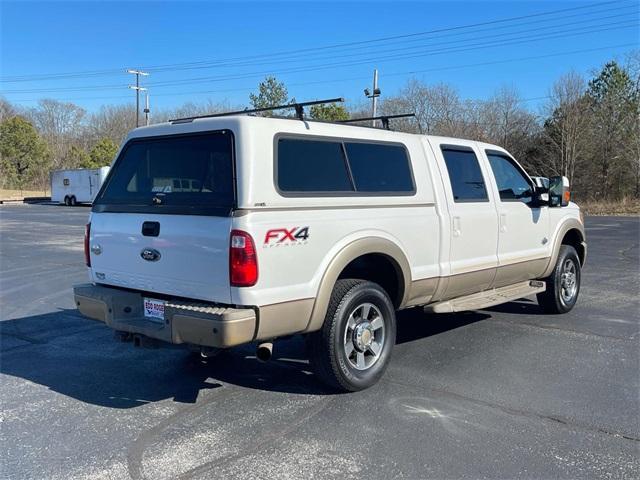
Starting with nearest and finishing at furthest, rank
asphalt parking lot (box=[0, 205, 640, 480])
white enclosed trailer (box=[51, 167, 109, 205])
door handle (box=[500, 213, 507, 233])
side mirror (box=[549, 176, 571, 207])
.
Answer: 1. asphalt parking lot (box=[0, 205, 640, 480])
2. door handle (box=[500, 213, 507, 233])
3. side mirror (box=[549, 176, 571, 207])
4. white enclosed trailer (box=[51, 167, 109, 205])

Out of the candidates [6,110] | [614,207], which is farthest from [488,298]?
[6,110]

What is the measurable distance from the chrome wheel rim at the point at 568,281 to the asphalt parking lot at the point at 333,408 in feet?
1.63

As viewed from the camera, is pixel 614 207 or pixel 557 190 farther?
pixel 614 207

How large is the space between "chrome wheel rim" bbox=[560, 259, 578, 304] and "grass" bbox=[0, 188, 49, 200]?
51.6 metres

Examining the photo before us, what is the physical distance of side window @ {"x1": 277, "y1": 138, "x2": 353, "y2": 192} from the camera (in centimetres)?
424

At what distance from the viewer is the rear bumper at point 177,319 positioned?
12.5 feet

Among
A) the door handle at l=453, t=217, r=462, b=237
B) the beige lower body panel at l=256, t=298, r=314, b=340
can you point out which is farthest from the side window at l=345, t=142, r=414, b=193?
the beige lower body panel at l=256, t=298, r=314, b=340

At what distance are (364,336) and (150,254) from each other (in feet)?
5.92

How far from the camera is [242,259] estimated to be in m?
3.83

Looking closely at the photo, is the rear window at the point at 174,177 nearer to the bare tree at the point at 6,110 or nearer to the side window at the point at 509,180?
the side window at the point at 509,180

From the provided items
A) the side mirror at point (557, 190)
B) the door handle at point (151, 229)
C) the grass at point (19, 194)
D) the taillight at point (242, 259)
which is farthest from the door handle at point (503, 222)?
the grass at point (19, 194)

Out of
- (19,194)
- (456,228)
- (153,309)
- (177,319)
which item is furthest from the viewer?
(19,194)

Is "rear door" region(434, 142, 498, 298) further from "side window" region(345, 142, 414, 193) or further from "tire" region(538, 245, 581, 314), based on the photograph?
"tire" region(538, 245, 581, 314)

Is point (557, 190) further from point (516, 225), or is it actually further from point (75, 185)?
point (75, 185)
